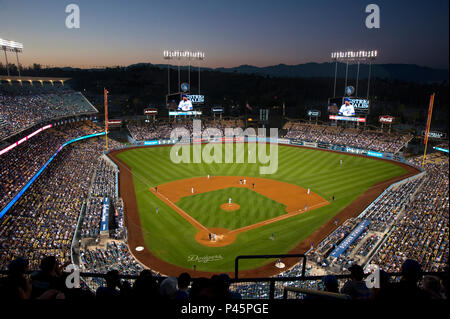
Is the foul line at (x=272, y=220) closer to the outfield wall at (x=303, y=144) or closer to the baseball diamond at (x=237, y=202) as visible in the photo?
the baseball diamond at (x=237, y=202)

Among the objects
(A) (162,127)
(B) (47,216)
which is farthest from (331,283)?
(A) (162,127)

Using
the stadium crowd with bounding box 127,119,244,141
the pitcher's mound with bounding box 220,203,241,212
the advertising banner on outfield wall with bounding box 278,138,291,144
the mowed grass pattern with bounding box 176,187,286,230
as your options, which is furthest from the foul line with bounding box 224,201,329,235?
the stadium crowd with bounding box 127,119,244,141

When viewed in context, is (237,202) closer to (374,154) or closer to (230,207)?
(230,207)

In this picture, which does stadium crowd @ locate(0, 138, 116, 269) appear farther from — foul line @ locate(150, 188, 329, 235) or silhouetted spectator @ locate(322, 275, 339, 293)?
silhouetted spectator @ locate(322, 275, 339, 293)

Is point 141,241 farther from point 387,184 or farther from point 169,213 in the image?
point 387,184

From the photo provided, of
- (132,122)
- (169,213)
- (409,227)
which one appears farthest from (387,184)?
(132,122)

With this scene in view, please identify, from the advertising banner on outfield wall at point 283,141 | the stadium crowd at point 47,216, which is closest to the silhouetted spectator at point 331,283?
the stadium crowd at point 47,216
